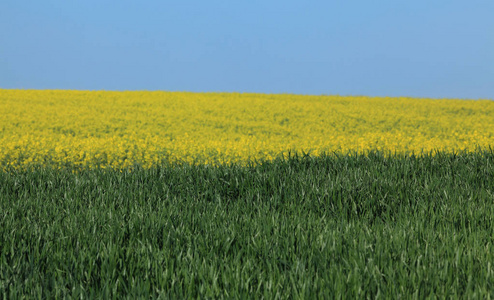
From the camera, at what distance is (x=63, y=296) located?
2.93m

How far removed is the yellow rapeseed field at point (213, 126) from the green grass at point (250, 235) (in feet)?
8.29

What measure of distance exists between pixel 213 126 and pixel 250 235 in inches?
481

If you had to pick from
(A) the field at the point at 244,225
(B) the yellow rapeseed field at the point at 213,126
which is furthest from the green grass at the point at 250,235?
(B) the yellow rapeseed field at the point at 213,126

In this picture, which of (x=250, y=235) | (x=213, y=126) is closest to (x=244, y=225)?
(x=250, y=235)

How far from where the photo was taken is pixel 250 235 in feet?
13.1

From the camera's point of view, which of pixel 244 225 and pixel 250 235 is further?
pixel 244 225

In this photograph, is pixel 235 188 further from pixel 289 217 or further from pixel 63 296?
pixel 63 296

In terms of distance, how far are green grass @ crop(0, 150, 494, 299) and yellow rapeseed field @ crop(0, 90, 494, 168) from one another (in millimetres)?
2526

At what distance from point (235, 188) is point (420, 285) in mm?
3458

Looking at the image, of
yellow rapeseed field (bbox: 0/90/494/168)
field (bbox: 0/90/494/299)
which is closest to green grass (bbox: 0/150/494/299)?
field (bbox: 0/90/494/299)

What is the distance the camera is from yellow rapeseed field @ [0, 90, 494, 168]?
10.3m

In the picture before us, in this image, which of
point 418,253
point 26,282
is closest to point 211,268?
point 26,282

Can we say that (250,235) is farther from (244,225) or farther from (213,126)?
(213,126)

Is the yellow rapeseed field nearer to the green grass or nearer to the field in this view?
the field
